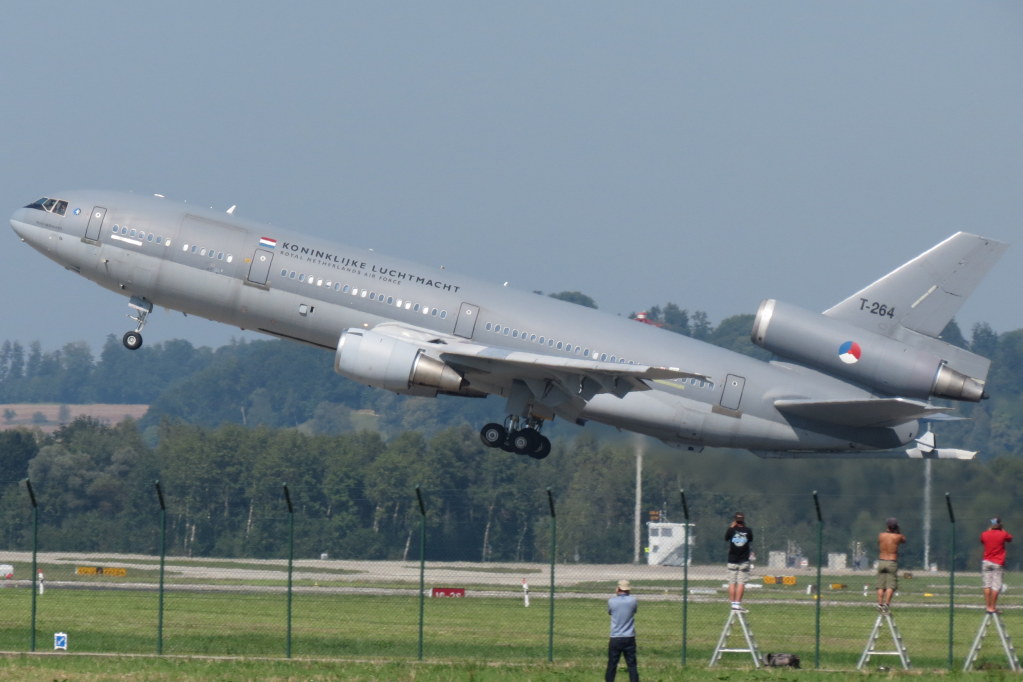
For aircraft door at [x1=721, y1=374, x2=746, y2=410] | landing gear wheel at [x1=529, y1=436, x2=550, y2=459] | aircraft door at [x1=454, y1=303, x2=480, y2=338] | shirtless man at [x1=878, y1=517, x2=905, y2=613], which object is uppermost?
aircraft door at [x1=454, y1=303, x2=480, y2=338]

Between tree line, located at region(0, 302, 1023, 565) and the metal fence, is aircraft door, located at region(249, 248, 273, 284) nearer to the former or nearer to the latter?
tree line, located at region(0, 302, 1023, 565)

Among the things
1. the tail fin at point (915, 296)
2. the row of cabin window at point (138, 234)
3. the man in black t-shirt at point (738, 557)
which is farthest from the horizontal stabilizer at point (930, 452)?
the row of cabin window at point (138, 234)

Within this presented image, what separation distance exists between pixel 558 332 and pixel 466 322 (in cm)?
260

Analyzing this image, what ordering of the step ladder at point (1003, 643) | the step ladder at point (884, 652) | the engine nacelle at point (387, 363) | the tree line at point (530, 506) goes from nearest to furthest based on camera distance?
the step ladder at point (1003, 643) < the step ladder at point (884, 652) < the tree line at point (530, 506) < the engine nacelle at point (387, 363)

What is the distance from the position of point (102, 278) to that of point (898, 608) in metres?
24.5

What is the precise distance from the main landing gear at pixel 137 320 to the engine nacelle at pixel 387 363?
23.4ft

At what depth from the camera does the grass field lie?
29.4 metres

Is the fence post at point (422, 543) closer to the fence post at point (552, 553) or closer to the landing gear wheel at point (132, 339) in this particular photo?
the fence post at point (552, 553)

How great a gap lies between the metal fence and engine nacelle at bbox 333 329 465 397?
5.37m

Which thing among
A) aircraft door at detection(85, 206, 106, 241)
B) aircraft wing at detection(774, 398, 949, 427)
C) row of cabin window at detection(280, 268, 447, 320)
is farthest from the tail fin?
aircraft door at detection(85, 206, 106, 241)

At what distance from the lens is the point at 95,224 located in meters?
47.4

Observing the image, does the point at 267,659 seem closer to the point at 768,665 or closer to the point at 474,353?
the point at 768,665

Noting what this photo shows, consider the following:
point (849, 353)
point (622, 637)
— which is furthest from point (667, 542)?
point (622, 637)

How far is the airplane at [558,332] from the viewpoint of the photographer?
45.9 metres
